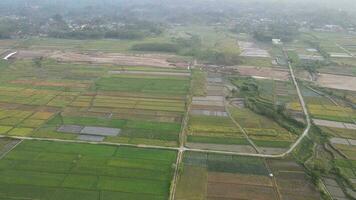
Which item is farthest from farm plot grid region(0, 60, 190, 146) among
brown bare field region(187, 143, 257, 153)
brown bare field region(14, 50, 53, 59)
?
brown bare field region(14, 50, 53, 59)

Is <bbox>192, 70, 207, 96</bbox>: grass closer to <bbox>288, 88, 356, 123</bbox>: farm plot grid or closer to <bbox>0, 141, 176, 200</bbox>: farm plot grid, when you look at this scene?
<bbox>288, 88, 356, 123</bbox>: farm plot grid

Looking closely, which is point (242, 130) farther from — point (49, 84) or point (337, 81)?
point (49, 84)

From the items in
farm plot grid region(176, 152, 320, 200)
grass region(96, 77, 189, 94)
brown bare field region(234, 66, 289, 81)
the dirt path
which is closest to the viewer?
farm plot grid region(176, 152, 320, 200)

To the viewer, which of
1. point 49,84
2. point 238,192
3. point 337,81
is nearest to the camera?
point 238,192

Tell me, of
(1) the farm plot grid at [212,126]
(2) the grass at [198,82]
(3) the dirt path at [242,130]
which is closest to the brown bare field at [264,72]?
(2) the grass at [198,82]

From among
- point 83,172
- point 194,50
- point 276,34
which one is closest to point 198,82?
point 194,50
